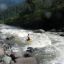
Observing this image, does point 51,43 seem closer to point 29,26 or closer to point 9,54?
point 9,54

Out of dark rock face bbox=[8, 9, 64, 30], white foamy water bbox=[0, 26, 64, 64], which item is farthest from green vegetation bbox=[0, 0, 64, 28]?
white foamy water bbox=[0, 26, 64, 64]

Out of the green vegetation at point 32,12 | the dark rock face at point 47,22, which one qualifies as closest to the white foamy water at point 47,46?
the dark rock face at point 47,22

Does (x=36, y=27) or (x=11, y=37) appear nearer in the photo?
(x=11, y=37)

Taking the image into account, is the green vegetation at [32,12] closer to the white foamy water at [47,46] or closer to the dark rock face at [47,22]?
the dark rock face at [47,22]

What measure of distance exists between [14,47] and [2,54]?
104cm

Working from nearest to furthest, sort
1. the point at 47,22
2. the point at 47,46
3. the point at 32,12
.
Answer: the point at 47,46 < the point at 47,22 < the point at 32,12

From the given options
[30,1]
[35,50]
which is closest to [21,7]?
[30,1]

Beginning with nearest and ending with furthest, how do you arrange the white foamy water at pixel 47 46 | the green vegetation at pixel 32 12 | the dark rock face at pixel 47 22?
1. the white foamy water at pixel 47 46
2. the dark rock face at pixel 47 22
3. the green vegetation at pixel 32 12

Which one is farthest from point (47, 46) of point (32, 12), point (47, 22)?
point (32, 12)

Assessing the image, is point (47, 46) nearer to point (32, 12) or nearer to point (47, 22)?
point (47, 22)

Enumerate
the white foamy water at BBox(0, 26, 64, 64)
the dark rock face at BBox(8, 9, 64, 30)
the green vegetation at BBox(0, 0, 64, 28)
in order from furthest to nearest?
the green vegetation at BBox(0, 0, 64, 28) < the dark rock face at BBox(8, 9, 64, 30) < the white foamy water at BBox(0, 26, 64, 64)

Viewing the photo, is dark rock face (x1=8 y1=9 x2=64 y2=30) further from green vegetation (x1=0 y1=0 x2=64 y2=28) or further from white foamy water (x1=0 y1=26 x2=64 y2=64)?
white foamy water (x1=0 y1=26 x2=64 y2=64)

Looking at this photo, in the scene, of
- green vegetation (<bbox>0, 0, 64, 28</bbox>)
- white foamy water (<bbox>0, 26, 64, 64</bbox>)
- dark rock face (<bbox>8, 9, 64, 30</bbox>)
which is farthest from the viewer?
green vegetation (<bbox>0, 0, 64, 28</bbox>)

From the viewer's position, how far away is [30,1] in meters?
13.9
